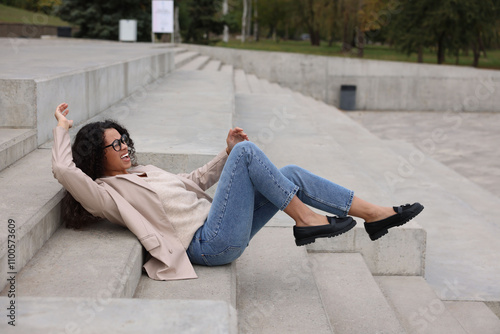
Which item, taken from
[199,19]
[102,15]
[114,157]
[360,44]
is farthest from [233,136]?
[360,44]

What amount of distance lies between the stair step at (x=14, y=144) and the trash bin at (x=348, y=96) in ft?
57.8

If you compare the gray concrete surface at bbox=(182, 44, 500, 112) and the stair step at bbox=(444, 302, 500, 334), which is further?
the gray concrete surface at bbox=(182, 44, 500, 112)

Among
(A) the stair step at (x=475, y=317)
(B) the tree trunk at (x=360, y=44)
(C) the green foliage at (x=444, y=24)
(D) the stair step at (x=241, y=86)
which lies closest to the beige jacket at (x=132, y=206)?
(A) the stair step at (x=475, y=317)

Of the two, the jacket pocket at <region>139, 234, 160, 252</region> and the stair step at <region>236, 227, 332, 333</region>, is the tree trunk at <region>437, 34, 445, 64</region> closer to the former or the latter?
the stair step at <region>236, 227, 332, 333</region>

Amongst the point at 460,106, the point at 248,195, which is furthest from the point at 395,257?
the point at 460,106

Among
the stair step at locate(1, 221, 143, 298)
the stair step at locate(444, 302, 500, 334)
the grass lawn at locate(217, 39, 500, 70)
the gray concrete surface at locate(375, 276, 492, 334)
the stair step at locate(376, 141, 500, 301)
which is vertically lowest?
the stair step at locate(444, 302, 500, 334)

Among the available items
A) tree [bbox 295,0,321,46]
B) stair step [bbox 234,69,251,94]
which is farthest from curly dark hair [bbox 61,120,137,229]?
tree [bbox 295,0,321,46]

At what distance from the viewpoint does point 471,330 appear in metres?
3.95

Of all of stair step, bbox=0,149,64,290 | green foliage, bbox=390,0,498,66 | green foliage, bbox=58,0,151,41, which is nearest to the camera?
stair step, bbox=0,149,64,290

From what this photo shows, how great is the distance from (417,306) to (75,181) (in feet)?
7.48

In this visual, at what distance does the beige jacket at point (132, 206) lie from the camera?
3.09 meters

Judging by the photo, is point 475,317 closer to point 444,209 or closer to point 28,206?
point 444,209

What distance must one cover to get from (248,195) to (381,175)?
508cm

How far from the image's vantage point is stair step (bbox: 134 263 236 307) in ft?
9.58
